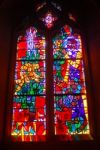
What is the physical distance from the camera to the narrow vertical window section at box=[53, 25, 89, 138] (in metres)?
4.54

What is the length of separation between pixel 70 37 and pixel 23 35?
78 centimetres

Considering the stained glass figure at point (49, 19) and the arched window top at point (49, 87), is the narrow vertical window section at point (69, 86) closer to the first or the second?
the arched window top at point (49, 87)

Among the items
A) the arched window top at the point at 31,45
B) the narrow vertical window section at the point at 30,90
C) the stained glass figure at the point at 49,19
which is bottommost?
the narrow vertical window section at the point at 30,90

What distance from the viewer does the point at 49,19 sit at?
18.7ft

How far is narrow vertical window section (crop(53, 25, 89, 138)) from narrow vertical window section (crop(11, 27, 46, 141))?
205 millimetres

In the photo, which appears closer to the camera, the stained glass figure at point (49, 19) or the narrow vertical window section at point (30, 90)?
the narrow vertical window section at point (30, 90)

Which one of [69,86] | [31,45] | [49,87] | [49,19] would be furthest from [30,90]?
[49,19]
